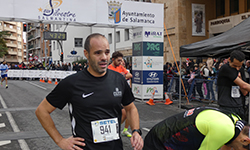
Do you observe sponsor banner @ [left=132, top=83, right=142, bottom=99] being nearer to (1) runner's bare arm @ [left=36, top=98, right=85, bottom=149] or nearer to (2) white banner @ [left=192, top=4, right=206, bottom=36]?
(1) runner's bare arm @ [left=36, top=98, right=85, bottom=149]

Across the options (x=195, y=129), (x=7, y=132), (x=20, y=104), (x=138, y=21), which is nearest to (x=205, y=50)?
(x=138, y=21)

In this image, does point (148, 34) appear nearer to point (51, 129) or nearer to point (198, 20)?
point (51, 129)

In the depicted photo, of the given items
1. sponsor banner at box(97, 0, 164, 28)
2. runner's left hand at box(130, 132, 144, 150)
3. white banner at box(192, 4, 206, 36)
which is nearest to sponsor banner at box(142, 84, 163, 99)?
sponsor banner at box(97, 0, 164, 28)

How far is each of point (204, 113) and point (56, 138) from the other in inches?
51.5

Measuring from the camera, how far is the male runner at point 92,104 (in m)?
2.40

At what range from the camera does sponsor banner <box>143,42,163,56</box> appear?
42.7 feet

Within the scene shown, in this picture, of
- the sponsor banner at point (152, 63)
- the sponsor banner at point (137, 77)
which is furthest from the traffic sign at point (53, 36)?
the sponsor banner at point (152, 63)

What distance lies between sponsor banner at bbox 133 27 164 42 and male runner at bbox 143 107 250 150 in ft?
34.5

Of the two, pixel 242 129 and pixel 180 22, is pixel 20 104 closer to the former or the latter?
pixel 242 129

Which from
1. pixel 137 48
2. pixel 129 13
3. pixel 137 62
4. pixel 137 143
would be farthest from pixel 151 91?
pixel 137 143

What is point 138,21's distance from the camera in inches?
511

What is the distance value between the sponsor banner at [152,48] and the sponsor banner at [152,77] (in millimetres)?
904

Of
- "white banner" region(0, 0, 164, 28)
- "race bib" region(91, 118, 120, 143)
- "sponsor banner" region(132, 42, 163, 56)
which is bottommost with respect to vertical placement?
"race bib" region(91, 118, 120, 143)

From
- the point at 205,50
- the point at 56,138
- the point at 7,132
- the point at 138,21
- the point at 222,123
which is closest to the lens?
the point at 222,123
